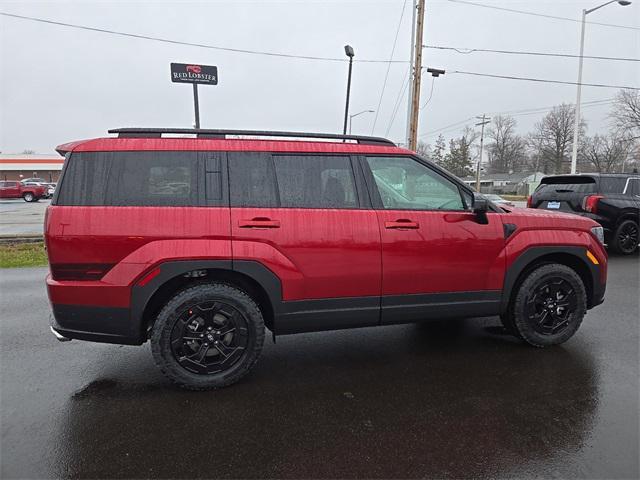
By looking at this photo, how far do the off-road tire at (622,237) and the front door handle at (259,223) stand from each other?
9156mm

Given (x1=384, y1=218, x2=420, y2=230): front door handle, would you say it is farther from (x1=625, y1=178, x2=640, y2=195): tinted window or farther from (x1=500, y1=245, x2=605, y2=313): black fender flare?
(x1=625, y1=178, x2=640, y2=195): tinted window

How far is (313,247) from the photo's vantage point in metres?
3.06

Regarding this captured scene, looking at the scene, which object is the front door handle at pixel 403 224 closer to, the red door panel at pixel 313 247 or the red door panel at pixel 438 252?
the red door panel at pixel 438 252

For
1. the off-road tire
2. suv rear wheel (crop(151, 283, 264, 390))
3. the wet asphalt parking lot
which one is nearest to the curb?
the wet asphalt parking lot

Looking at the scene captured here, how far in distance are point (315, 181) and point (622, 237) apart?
9131 millimetres

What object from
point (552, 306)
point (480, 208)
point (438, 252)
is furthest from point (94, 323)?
point (552, 306)

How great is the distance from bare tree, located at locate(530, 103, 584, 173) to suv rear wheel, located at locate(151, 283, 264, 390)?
7786cm

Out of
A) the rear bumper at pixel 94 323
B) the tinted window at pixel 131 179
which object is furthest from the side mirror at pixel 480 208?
the rear bumper at pixel 94 323

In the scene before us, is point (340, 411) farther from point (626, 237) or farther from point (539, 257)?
point (626, 237)

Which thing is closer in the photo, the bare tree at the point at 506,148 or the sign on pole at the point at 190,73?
the sign on pole at the point at 190,73

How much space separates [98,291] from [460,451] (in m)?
2.65

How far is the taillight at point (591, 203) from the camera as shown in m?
8.69

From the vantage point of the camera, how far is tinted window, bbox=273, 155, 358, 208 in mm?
3119

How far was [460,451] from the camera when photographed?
2342 millimetres
